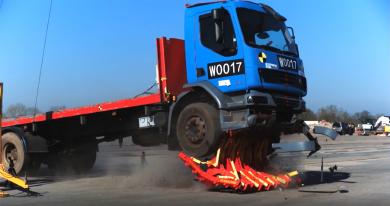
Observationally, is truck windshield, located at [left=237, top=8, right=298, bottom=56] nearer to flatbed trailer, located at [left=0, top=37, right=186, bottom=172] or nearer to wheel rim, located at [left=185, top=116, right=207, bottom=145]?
flatbed trailer, located at [left=0, top=37, right=186, bottom=172]

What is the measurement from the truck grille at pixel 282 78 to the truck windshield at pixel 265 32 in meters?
0.47

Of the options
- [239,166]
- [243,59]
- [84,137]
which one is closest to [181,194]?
[239,166]

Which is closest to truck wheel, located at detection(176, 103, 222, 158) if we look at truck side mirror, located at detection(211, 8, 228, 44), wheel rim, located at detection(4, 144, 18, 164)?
truck side mirror, located at detection(211, 8, 228, 44)

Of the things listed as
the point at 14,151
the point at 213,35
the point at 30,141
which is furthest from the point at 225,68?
the point at 14,151

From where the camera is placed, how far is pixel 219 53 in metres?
9.04

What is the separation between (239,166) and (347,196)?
1.97 meters

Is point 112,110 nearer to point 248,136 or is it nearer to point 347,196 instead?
point 248,136

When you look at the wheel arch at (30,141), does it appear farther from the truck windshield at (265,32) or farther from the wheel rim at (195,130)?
the truck windshield at (265,32)

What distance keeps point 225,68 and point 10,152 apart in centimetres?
681

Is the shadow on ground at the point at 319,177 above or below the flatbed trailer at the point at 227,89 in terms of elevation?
below

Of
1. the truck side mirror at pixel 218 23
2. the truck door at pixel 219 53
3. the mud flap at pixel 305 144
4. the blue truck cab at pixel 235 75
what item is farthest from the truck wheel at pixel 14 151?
the mud flap at pixel 305 144

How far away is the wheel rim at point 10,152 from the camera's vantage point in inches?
492

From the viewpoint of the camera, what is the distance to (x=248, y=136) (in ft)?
30.7

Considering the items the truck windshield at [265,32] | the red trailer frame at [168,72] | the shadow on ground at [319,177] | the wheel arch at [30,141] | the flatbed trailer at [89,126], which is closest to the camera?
the truck windshield at [265,32]
